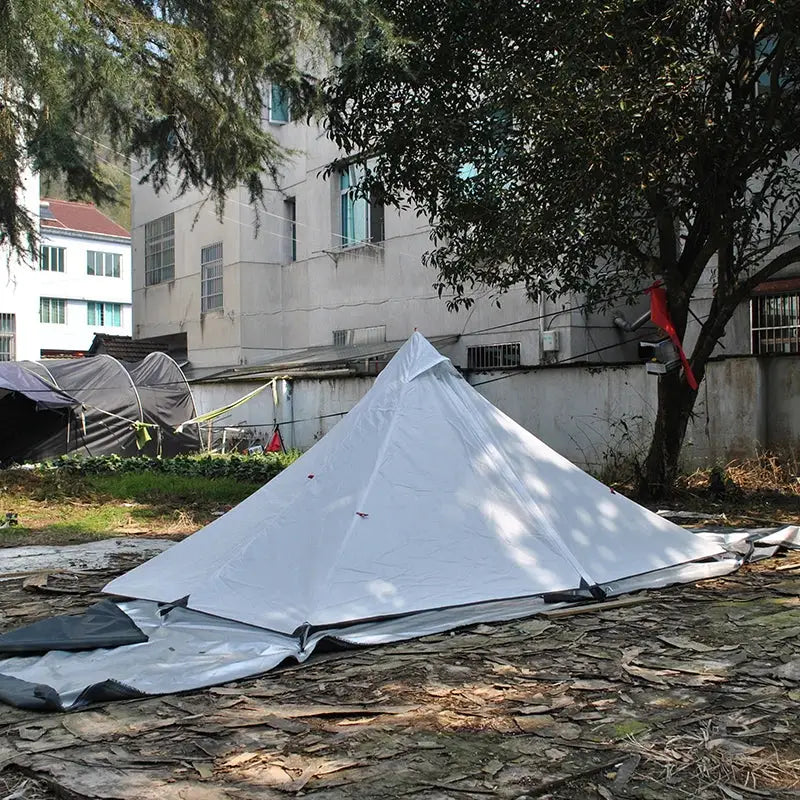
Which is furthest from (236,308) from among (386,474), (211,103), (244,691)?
(244,691)

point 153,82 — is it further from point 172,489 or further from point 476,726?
point 476,726

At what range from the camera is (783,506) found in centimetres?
1055

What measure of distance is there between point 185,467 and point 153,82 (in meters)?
7.10

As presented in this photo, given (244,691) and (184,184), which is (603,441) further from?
(244,691)

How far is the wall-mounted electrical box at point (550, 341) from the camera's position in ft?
53.0

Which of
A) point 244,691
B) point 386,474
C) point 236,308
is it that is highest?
point 236,308

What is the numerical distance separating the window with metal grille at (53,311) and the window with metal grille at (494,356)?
35101 mm

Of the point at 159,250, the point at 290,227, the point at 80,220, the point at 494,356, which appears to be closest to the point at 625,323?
the point at 494,356

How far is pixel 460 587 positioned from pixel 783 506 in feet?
20.1

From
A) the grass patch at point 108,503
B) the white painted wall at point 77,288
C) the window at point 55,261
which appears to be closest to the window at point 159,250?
the grass patch at point 108,503

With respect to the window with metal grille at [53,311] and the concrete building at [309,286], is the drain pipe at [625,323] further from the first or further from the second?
the window with metal grille at [53,311]

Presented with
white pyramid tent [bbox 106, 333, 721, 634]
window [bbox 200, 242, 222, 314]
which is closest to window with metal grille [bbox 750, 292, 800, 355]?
white pyramid tent [bbox 106, 333, 721, 634]

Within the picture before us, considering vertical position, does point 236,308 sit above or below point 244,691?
above

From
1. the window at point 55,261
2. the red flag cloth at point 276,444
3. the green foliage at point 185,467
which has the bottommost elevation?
the green foliage at point 185,467
